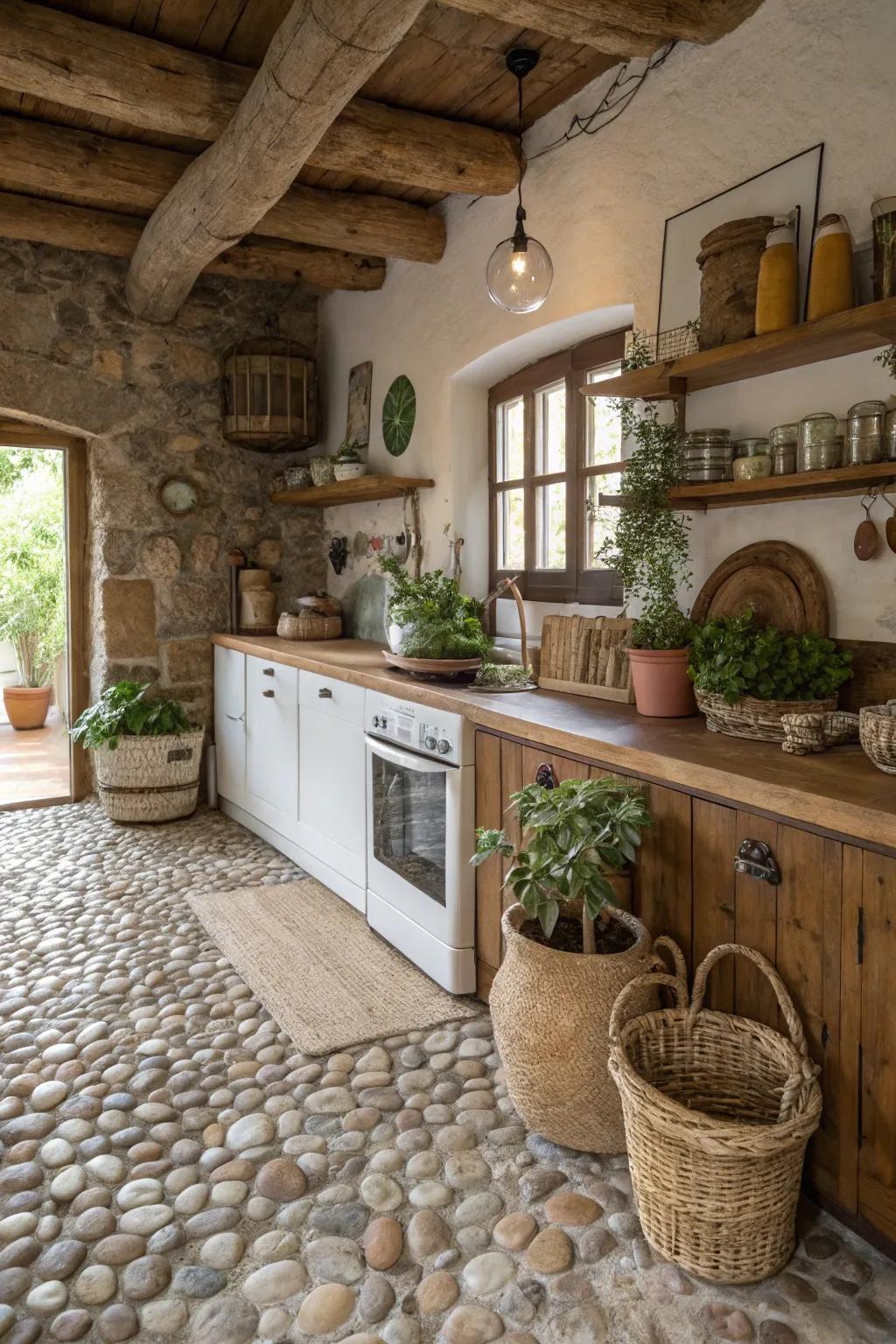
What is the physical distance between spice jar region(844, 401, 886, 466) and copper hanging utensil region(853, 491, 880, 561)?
0.13 meters

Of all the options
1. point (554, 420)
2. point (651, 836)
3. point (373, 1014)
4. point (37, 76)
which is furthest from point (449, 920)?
point (37, 76)

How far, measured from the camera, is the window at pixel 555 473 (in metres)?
3.14

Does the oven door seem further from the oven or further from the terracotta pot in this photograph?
the terracotta pot

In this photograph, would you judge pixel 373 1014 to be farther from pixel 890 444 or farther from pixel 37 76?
pixel 37 76

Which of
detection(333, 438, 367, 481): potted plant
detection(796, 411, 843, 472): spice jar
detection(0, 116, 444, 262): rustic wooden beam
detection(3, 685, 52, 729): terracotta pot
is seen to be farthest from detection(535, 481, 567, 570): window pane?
detection(3, 685, 52, 729): terracotta pot

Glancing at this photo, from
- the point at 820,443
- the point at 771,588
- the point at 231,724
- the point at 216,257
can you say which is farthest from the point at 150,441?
the point at 820,443

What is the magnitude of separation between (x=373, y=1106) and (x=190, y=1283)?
60 centimetres

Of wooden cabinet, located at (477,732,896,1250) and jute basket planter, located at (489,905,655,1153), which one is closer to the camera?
wooden cabinet, located at (477,732,896,1250)

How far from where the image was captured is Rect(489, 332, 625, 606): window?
10.3 feet

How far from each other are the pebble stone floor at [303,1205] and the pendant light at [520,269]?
207cm

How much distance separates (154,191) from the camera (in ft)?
11.4

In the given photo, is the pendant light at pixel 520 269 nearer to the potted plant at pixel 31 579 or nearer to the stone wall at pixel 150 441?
the stone wall at pixel 150 441

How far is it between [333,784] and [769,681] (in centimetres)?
183

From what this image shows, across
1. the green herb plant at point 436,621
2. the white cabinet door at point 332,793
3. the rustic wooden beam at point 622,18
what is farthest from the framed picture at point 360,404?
the rustic wooden beam at point 622,18
